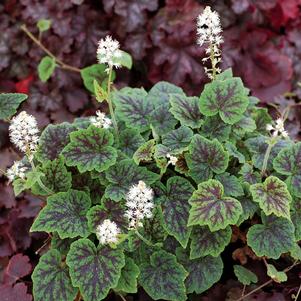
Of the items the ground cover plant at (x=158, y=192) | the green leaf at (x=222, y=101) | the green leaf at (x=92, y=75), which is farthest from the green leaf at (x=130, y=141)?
the green leaf at (x=92, y=75)

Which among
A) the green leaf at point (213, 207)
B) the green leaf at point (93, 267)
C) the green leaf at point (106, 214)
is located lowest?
the green leaf at point (93, 267)

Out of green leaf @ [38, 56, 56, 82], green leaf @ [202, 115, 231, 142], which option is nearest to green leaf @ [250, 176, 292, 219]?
green leaf @ [202, 115, 231, 142]

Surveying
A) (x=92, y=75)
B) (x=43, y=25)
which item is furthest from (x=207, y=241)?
(x=43, y=25)

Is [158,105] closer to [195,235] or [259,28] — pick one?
[195,235]

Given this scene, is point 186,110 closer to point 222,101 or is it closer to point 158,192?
point 222,101

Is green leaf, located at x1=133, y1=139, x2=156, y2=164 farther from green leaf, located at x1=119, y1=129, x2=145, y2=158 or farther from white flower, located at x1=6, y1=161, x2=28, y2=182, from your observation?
white flower, located at x1=6, y1=161, x2=28, y2=182

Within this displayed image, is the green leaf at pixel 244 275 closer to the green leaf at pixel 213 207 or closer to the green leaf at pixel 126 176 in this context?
the green leaf at pixel 213 207
